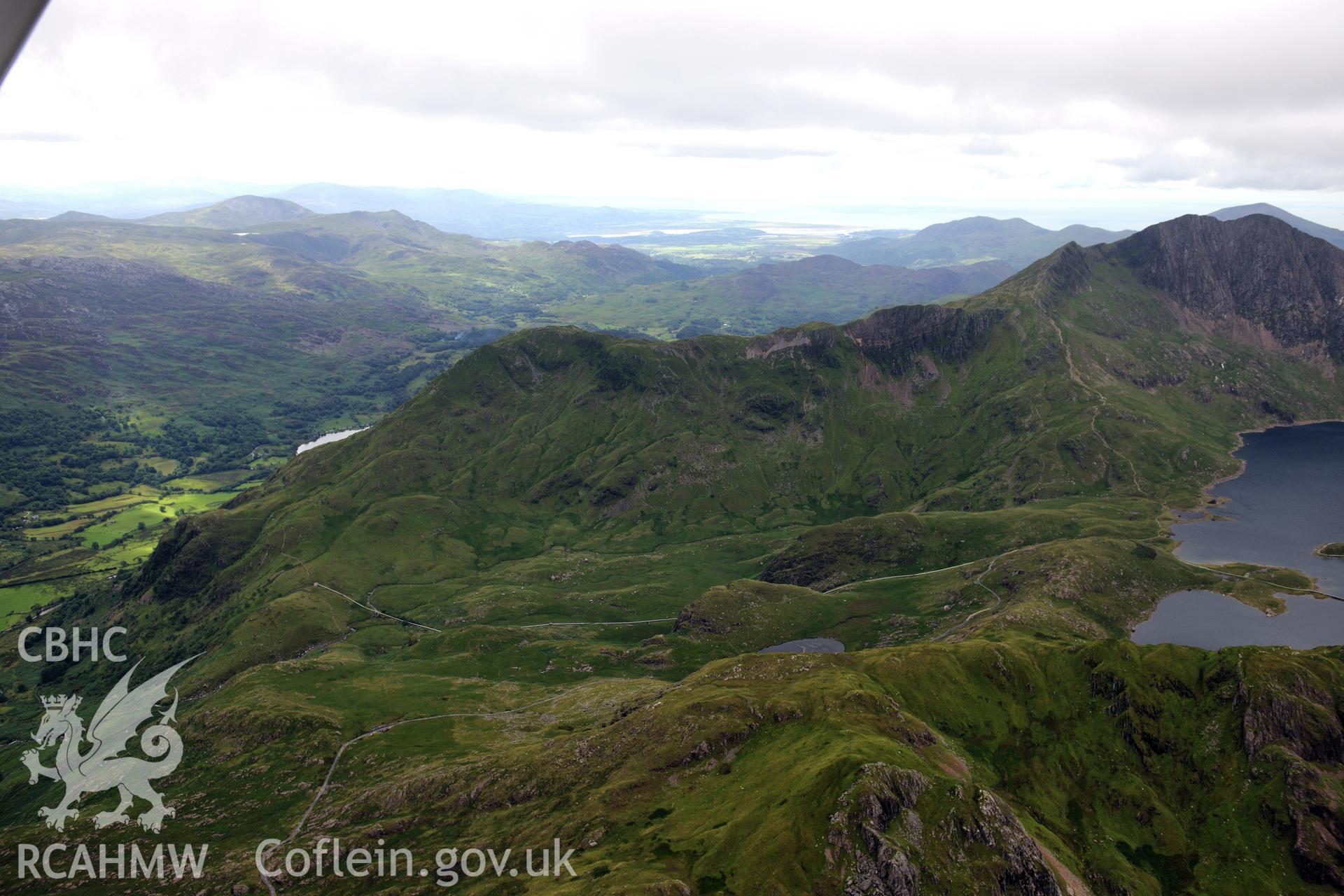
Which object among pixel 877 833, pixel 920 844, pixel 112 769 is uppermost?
pixel 877 833

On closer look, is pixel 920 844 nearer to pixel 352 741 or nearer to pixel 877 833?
pixel 877 833

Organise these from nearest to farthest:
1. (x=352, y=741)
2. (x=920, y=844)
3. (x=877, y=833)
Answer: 1. (x=877, y=833)
2. (x=920, y=844)
3. (x=352, y=741)

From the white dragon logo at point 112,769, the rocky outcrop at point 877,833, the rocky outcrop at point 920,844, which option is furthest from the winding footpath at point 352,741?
the rocky outcrop at point 920,844

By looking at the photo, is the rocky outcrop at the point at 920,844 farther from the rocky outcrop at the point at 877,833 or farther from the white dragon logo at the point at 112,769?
the white dragon logo at the point at 112,769

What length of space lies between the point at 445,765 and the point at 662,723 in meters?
51.3

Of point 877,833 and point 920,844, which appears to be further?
point 920,844

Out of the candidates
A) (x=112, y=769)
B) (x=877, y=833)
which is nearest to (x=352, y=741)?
(x=112, y=769)

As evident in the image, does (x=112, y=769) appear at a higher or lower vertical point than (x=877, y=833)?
lower

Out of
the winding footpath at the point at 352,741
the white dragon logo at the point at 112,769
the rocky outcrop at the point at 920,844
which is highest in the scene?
the rocky outcrop at the point at 920,844

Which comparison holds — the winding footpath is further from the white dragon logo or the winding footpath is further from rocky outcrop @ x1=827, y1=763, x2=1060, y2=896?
rocky outcrop @ x1=827, y1=763, x2=1060, y2=896

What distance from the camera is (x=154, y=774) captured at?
167m

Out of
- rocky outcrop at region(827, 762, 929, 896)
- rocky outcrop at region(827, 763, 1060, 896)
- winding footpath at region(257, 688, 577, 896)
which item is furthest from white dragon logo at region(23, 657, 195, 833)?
rocky outcrop at region(827, 763, 1060, 896)

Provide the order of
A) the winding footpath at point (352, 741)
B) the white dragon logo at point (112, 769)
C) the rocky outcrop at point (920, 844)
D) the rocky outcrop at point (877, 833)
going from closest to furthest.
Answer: the rocky outcrop at point (877, 833)
the rocky outcrop at point (920, 844)
the winding footpath at point (352, 741)
the white dragon logo at point (112, 769)

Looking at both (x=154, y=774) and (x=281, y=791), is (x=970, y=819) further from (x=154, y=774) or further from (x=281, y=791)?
(x=154, y=774)
